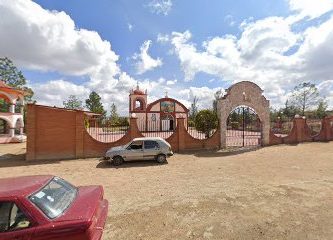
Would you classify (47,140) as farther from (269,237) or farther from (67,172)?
(269,237)

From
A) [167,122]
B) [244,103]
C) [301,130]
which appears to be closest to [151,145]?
[244,103]

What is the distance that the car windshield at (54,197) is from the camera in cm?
388

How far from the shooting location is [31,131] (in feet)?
52.7

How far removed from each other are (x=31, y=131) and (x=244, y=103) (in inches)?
591

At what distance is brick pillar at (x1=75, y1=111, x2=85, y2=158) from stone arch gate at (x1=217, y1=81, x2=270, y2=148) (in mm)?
9926

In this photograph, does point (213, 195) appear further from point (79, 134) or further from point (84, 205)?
point (79, 134)

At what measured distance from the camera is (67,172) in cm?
1299

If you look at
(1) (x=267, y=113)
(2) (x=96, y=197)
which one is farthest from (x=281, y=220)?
(1) (x=267, y=113)

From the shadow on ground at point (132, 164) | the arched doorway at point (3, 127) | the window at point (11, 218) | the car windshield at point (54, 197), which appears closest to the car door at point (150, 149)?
the shadow on ground at point (132, 164)

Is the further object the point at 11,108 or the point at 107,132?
the point at 11,108

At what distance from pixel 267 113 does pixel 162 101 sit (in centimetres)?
2298

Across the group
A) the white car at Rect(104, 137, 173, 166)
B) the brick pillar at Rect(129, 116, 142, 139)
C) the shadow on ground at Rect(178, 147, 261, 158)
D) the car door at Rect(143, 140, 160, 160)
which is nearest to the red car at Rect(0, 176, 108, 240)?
the white car at Rect(104, 137, 173, 166)

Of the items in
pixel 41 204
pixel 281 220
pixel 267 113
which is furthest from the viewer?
pixel 267 113

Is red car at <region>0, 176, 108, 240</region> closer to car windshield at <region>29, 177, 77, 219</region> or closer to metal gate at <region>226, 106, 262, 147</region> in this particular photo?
car windshield at <region>29, 177, 77, 219</region>
